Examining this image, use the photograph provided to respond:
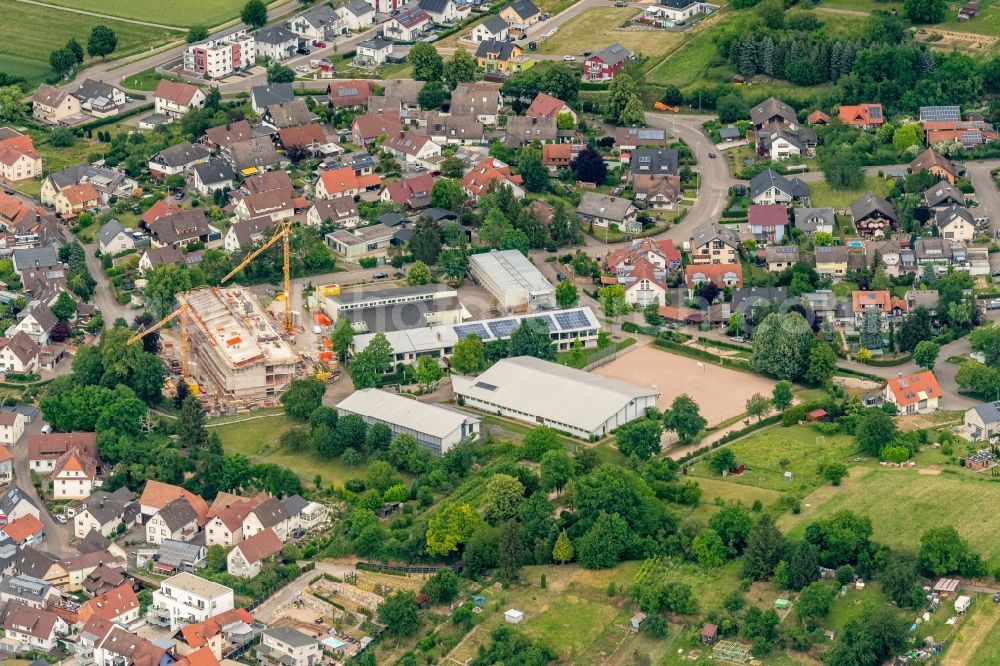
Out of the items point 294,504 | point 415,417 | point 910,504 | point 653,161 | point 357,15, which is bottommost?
point 294,504

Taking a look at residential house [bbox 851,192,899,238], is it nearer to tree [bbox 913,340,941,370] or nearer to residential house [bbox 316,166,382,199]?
tree [bbox 913,340,941,370]

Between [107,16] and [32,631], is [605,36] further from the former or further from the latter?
[32,631]

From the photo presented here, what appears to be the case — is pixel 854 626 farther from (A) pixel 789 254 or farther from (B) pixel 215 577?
(A) pixel 789 254

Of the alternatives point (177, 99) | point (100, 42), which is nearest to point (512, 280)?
point (177, 99)

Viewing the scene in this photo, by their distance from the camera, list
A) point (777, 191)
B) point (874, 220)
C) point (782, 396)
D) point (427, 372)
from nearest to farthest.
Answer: point (782, 396) → point (427, 372) → point (874, 220) → point (777, 191)

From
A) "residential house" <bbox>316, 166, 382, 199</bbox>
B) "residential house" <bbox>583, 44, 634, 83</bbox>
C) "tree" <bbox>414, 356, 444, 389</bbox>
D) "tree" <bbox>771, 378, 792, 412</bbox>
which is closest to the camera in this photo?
"tree" <bbox>771, 378, 792, 412</bbox>

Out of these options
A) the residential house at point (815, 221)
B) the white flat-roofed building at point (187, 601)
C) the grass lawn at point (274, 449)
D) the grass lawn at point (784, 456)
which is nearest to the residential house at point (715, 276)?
the residential house at point (815, 221)

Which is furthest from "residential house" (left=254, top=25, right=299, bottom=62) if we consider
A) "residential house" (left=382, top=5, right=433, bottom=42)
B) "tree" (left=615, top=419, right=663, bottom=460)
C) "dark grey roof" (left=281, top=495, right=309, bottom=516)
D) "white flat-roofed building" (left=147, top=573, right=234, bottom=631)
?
"white flat-roofed building" (left=147, top=573, right=234, bottom=631)
